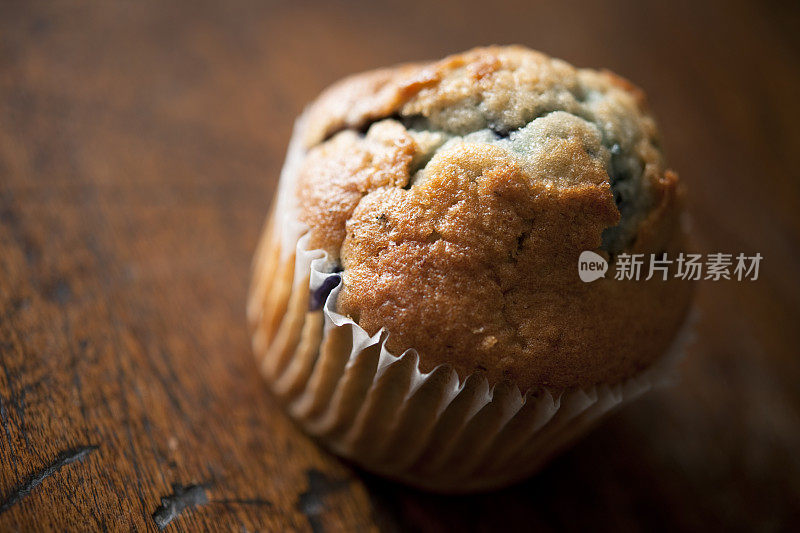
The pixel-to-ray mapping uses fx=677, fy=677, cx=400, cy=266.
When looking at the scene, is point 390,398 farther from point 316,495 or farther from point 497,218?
point 497,218

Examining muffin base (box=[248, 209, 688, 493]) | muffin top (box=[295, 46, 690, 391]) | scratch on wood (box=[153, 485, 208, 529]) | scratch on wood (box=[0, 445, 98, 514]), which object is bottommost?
scratch on wood (box=[153, 485, 208, 529])

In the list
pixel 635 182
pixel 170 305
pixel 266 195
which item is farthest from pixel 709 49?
pixel 170 305

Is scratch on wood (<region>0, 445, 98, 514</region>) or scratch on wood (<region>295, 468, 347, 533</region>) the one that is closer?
scratch on wood (<region>0, 445, 98, 514</region>)

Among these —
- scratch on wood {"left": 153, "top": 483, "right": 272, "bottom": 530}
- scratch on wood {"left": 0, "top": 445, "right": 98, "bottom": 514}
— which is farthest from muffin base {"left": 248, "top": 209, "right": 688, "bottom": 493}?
scratch on wood {"left": 0, "top": 445, "right": 98, "bottom": 514}

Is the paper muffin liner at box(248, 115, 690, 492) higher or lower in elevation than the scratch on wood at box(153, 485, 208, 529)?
higher

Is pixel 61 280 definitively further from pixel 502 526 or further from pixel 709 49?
pixel 709 49

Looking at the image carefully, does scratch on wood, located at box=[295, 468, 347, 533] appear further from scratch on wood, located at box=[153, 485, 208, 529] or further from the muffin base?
scratch on wood, located at box=[153, 485, 208, 529]

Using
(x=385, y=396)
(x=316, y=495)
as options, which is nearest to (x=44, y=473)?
(x=316, y=495)
